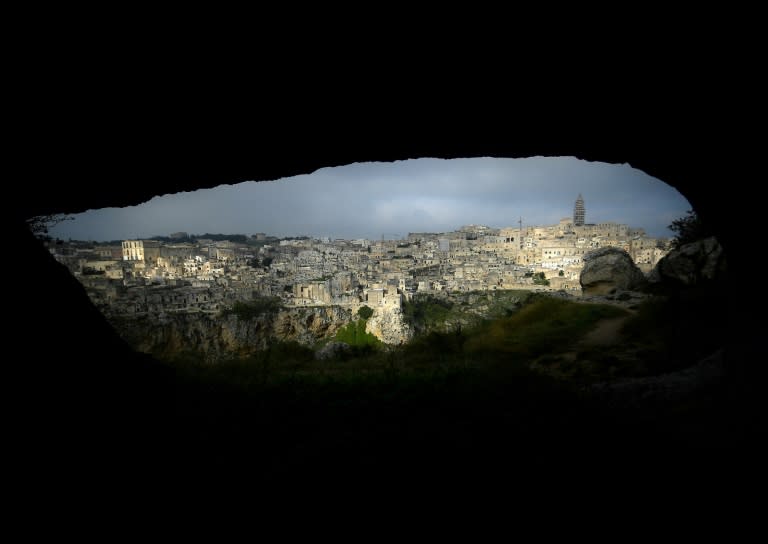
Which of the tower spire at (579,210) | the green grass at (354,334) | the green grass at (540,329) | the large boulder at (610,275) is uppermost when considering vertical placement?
the tower spire at (579,210)

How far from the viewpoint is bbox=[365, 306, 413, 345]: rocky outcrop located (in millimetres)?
23969

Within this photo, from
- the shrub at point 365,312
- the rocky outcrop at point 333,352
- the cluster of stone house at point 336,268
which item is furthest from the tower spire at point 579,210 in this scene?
the rocky outcrop at point 333,352

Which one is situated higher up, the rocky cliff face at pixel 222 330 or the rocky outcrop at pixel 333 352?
the rocky outcrop at pixel 333 352

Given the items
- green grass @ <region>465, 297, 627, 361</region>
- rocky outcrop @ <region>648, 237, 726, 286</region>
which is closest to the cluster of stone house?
green grass @ <region>465, 297, 627, 361</region>

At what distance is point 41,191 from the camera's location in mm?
4285

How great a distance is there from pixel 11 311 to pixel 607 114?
16.8 ft

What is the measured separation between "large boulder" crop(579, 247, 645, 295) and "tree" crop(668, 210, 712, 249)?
6.89 ft

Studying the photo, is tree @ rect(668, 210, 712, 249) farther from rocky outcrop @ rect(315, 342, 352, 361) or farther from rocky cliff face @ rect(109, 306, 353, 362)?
rocky cliff face @ rect(109, 306, 353, 362)

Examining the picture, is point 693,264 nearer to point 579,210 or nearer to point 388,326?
point 388,326

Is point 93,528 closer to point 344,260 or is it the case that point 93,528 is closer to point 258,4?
point 258,4

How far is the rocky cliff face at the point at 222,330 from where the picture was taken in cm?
1402

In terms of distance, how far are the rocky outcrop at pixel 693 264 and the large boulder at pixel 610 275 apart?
3.30 meters

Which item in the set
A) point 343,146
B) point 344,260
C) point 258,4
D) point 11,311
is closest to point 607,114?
point 343,146

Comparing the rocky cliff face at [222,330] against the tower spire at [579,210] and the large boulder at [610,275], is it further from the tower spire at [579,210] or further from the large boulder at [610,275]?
the tower spire at [579,210]
